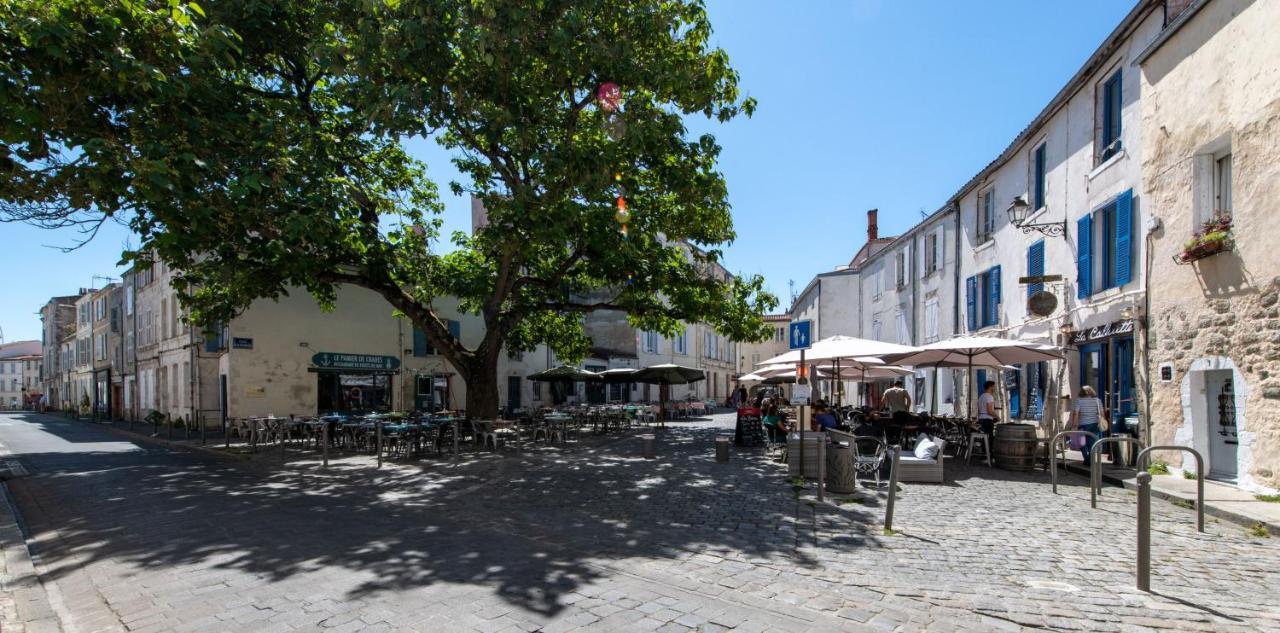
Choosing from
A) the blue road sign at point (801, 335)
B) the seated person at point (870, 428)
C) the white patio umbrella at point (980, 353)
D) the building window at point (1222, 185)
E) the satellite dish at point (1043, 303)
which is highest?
the building window at point (1222, 185)

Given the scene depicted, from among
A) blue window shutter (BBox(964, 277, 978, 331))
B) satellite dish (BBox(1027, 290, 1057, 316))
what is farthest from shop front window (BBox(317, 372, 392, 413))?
satellite dish (BBox(1027, 290, 1057, 316))

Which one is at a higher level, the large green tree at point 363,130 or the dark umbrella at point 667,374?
the large green tree at point 363,130

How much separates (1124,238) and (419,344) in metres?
22.1

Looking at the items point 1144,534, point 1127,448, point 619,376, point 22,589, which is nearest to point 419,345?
point 619,376

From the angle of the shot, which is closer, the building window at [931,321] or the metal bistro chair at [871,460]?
the metal bistro chair at [871,460]

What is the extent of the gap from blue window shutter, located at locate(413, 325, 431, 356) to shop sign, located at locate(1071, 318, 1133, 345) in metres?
20.9

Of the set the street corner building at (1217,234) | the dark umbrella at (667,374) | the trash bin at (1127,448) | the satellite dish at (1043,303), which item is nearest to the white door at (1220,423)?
the street corner building at (1217,234)

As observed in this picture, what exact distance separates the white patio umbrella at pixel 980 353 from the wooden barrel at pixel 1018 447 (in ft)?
4.49

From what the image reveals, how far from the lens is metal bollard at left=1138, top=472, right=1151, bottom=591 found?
4.68 m

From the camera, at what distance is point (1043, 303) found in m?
13.3

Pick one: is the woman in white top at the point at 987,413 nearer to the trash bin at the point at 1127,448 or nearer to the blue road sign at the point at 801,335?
the trash bin at the point at 1127,448

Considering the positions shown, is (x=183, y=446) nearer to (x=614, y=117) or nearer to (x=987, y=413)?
(x=614, y=117)

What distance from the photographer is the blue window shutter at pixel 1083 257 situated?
12.3 m

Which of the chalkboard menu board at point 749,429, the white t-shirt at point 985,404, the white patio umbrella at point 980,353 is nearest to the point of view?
the white patio umbrella at point 980,353
